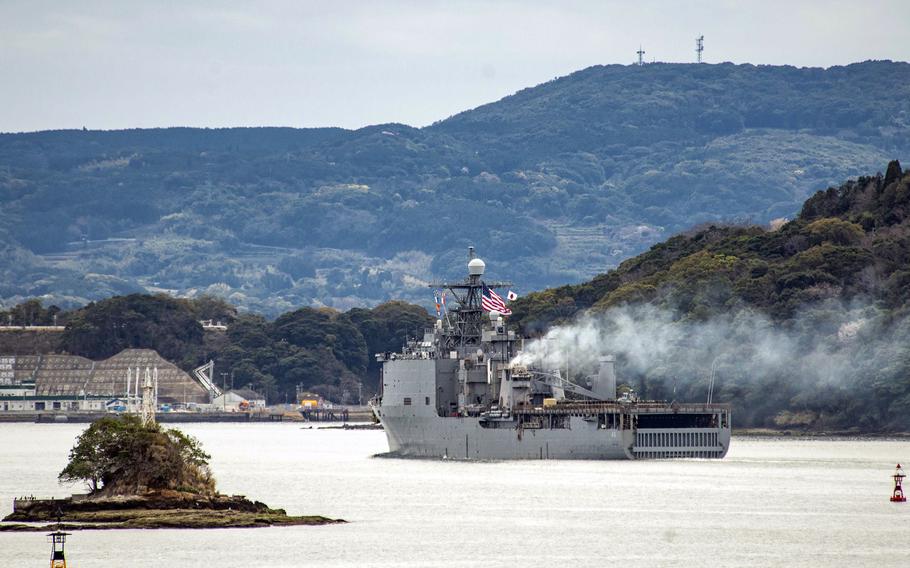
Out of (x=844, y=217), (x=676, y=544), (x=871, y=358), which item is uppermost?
(x=844, y=217)

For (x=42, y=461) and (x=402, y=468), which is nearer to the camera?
(x=402, y=468)

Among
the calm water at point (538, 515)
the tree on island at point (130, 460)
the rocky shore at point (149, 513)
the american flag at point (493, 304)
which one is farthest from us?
the american flag at point (493, 304)

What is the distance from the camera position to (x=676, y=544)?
62.3 m

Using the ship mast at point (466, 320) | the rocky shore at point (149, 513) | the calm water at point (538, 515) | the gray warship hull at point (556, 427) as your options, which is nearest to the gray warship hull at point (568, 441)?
the gray warship hull at point (556, 427)

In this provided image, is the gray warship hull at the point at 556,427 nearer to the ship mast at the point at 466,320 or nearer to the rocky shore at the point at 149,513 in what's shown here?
the ship mast at the point at 466,320

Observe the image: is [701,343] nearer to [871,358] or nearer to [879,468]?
[871,358]

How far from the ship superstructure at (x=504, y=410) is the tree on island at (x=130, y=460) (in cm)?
3062

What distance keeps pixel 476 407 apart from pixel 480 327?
7.74 m

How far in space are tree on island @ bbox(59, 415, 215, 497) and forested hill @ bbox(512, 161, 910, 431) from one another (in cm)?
5524

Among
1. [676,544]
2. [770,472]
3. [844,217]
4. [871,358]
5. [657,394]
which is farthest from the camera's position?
[844,217]

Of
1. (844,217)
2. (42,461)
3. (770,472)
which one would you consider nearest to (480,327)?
(770,472)

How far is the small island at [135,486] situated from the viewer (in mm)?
63375

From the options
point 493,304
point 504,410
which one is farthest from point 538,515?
point 493,304

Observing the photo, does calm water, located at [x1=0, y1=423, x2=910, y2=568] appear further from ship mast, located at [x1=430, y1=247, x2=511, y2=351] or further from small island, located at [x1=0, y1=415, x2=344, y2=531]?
ship mast, located at [x1=430, y1=247, x2=511, y2=351]
